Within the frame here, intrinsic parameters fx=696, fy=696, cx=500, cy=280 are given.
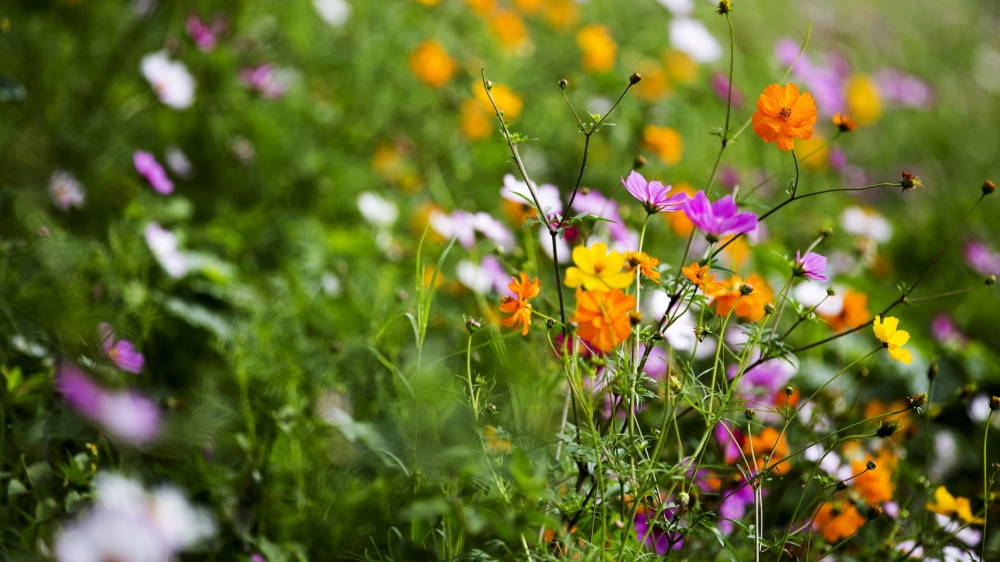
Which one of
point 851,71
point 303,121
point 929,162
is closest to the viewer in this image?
point 303,121

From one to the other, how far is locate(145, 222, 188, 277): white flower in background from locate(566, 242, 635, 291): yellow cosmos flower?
0.80 metres

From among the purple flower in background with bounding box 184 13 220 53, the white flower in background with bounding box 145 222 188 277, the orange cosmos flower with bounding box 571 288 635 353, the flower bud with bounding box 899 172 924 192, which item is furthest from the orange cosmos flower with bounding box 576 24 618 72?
the orange cosmos flower with bounding box 571 288 635 353

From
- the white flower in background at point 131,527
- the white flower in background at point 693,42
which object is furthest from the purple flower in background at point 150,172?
the white flower in background at point 693,42

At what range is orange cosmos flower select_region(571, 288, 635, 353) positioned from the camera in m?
0.60

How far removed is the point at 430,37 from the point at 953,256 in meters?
1.68

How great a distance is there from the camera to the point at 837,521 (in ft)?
2.71

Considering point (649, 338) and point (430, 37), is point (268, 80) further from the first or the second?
point (649, 338)

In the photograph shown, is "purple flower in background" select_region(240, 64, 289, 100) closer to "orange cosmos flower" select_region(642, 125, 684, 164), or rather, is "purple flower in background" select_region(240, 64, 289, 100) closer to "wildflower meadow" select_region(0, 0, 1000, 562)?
"wildflower meadow" select_region(0, 0, 1000, 562)

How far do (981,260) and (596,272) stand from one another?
1757 millimetres

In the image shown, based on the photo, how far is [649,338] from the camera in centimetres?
64

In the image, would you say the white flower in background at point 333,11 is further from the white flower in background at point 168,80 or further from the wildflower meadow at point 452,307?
the white flower in background at point 168,80

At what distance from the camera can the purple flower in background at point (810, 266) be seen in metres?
0.67

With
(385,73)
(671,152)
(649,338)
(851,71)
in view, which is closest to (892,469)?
(649,338)

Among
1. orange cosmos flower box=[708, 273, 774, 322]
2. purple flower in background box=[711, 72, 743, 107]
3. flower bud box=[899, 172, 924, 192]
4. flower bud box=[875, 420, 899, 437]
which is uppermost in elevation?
flower bud box=[899, 172, 924, 192]
